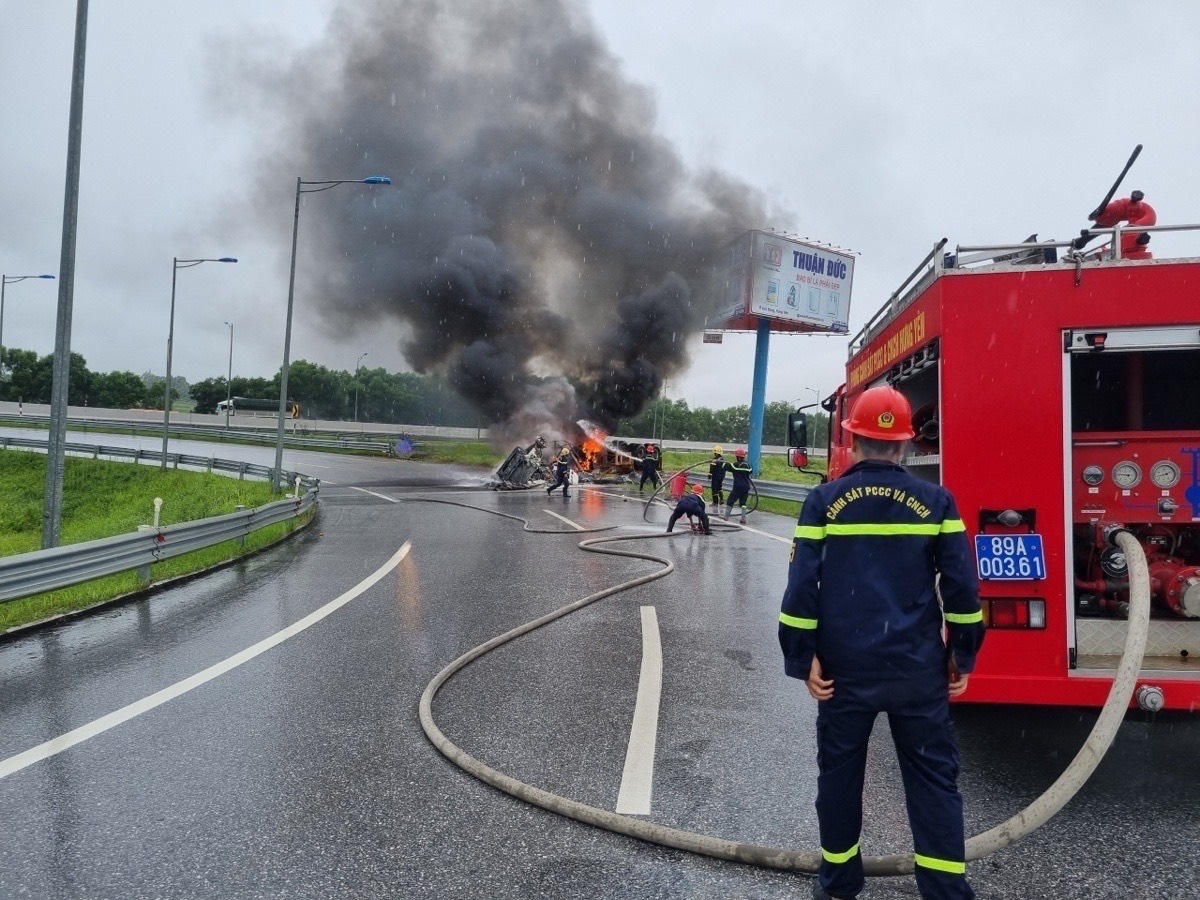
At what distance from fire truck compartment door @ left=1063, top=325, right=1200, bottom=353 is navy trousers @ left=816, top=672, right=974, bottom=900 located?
193 cm

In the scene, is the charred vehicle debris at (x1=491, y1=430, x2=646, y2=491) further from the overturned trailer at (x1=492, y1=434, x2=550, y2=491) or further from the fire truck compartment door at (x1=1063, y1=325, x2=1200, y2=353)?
the fire truck compartment door at (x1=1063, y1=325, x2=1200, y2=353)

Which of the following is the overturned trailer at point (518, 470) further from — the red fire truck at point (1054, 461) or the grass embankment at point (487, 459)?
the red fire truck at point (1054, 461)

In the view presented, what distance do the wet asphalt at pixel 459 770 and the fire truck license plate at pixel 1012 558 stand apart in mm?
880

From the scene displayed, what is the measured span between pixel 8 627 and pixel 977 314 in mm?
7333

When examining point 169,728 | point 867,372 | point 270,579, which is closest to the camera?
point 169,728

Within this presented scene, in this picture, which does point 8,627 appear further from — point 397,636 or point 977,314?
point 977,314

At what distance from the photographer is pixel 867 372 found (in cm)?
615

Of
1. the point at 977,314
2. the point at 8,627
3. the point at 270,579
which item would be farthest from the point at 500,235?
the point at 977,314

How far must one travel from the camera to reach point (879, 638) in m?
2.79

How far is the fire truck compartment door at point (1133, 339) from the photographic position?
385 centimetres

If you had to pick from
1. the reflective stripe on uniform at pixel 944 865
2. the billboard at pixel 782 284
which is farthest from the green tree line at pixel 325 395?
the reflective stripe on uniform at pixel 944 865

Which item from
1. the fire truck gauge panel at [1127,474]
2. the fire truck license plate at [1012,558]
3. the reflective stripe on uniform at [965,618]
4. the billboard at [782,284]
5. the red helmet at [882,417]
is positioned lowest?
the reflective stripe on uniform at [965,618]

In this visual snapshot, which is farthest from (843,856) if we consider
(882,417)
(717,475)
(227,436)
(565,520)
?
(227,436)

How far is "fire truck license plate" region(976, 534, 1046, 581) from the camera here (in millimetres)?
3951
